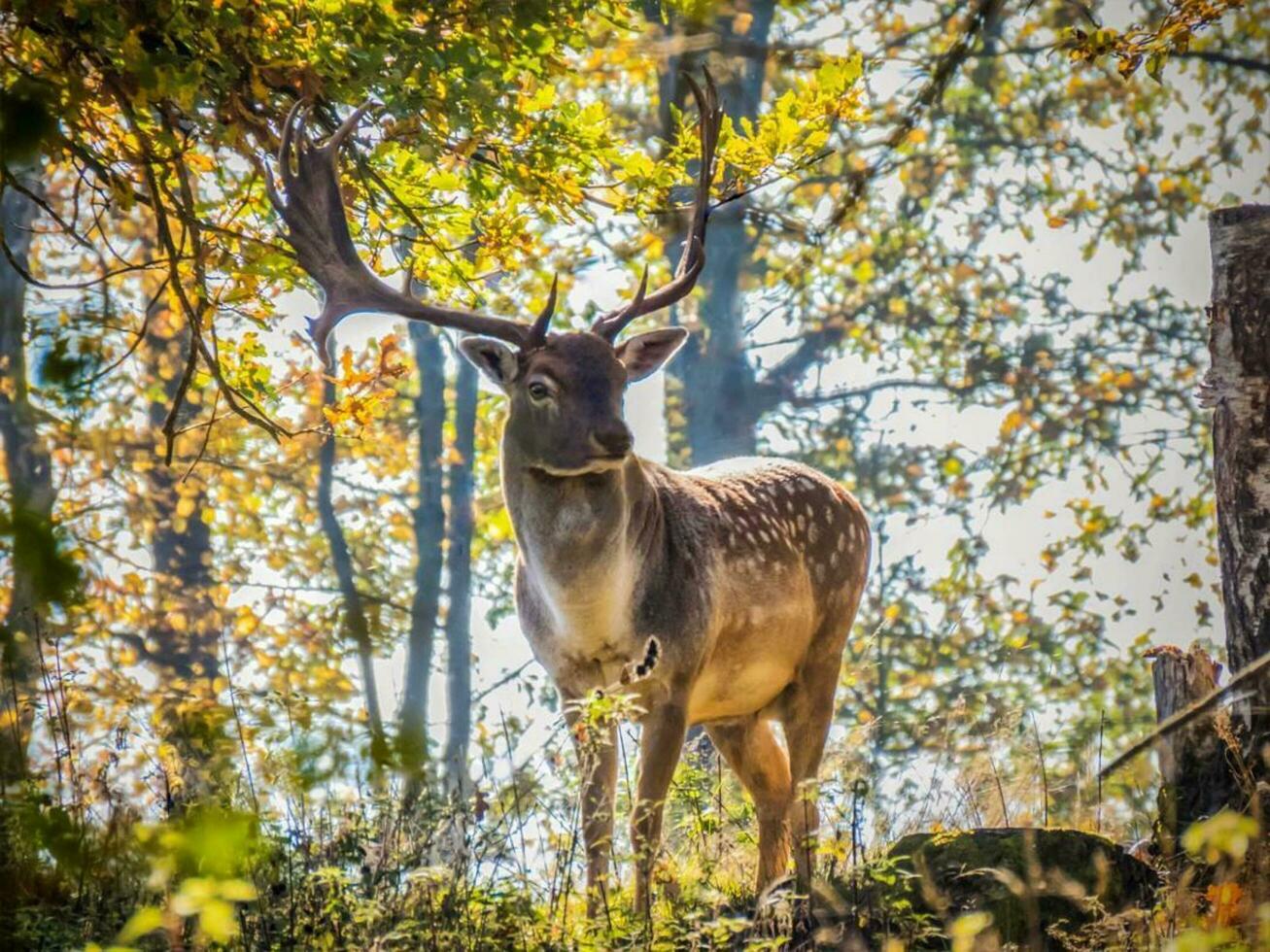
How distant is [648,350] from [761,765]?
2084 mm

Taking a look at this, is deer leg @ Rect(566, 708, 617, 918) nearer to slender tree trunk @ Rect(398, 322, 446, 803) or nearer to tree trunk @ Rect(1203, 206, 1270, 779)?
tree trunk @ Rect(1203, 206, 1270, 779)

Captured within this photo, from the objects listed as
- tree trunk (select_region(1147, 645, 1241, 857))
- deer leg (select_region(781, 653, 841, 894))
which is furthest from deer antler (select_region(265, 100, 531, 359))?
tree trunk (select_region(1147, 645, 1241, 857))

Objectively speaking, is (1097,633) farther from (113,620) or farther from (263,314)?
(263,314)

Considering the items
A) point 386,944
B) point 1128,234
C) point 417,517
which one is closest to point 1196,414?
point 1128,234

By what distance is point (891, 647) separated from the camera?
→ 759 inches

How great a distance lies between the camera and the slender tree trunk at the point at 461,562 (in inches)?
798

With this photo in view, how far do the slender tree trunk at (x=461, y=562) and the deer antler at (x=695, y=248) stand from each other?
12863 mm

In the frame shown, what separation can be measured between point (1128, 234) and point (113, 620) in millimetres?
13200

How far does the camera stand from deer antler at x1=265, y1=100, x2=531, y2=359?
702cm

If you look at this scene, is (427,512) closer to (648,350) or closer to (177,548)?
→ (177,548)

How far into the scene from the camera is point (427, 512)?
2100 cm

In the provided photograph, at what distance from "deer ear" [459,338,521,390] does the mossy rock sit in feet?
8.63

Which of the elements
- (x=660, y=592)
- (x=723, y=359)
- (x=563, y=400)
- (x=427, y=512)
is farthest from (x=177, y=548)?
(x=563, y=400)

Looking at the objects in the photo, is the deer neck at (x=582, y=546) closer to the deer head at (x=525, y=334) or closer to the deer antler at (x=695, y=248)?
the deer head at (x=525, y=334)
